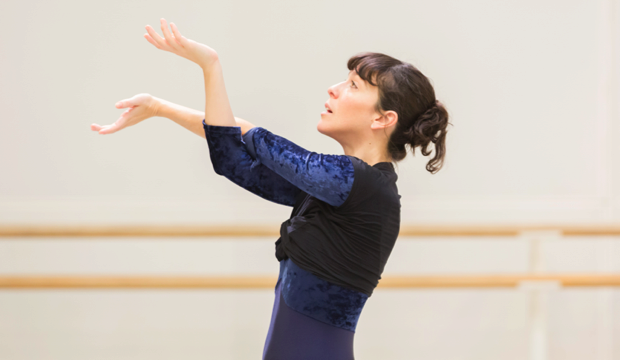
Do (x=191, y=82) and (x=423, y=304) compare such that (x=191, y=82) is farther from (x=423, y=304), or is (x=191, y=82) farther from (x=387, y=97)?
(x=387, y=97)

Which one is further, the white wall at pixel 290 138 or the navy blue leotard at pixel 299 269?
the white wall at pixel 290 138

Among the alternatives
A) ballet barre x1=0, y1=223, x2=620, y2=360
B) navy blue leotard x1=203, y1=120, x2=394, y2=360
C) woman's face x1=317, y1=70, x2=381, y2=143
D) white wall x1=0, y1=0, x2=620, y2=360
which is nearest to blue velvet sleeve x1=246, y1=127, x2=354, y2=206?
navy blue leotard x1=203, y1=120, x2=394, y2=360

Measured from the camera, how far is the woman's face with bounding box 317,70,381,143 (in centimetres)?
95

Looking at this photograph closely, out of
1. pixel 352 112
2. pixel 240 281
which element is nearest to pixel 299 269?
pixel 352 112

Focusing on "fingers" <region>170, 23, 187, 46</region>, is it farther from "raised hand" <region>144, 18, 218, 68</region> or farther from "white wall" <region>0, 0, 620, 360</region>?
"white wall" <region>0, 0, 620, 360</region>

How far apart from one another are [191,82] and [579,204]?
1.94m

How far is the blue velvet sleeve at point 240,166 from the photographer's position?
2.83ft

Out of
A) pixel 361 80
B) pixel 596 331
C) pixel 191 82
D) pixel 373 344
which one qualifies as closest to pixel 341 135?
pixel 361 80

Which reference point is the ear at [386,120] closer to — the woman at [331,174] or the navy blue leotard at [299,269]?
the woman at [331,174]

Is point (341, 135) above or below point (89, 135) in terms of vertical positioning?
below

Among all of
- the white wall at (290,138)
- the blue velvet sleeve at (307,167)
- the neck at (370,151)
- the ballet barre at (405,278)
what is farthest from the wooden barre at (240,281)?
the blue velvet sleeve at (307,167)

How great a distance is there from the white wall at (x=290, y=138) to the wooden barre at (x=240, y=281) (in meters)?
0.76

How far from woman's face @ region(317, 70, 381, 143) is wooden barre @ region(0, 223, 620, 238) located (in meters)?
1.07

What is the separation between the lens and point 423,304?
2.62 meters
